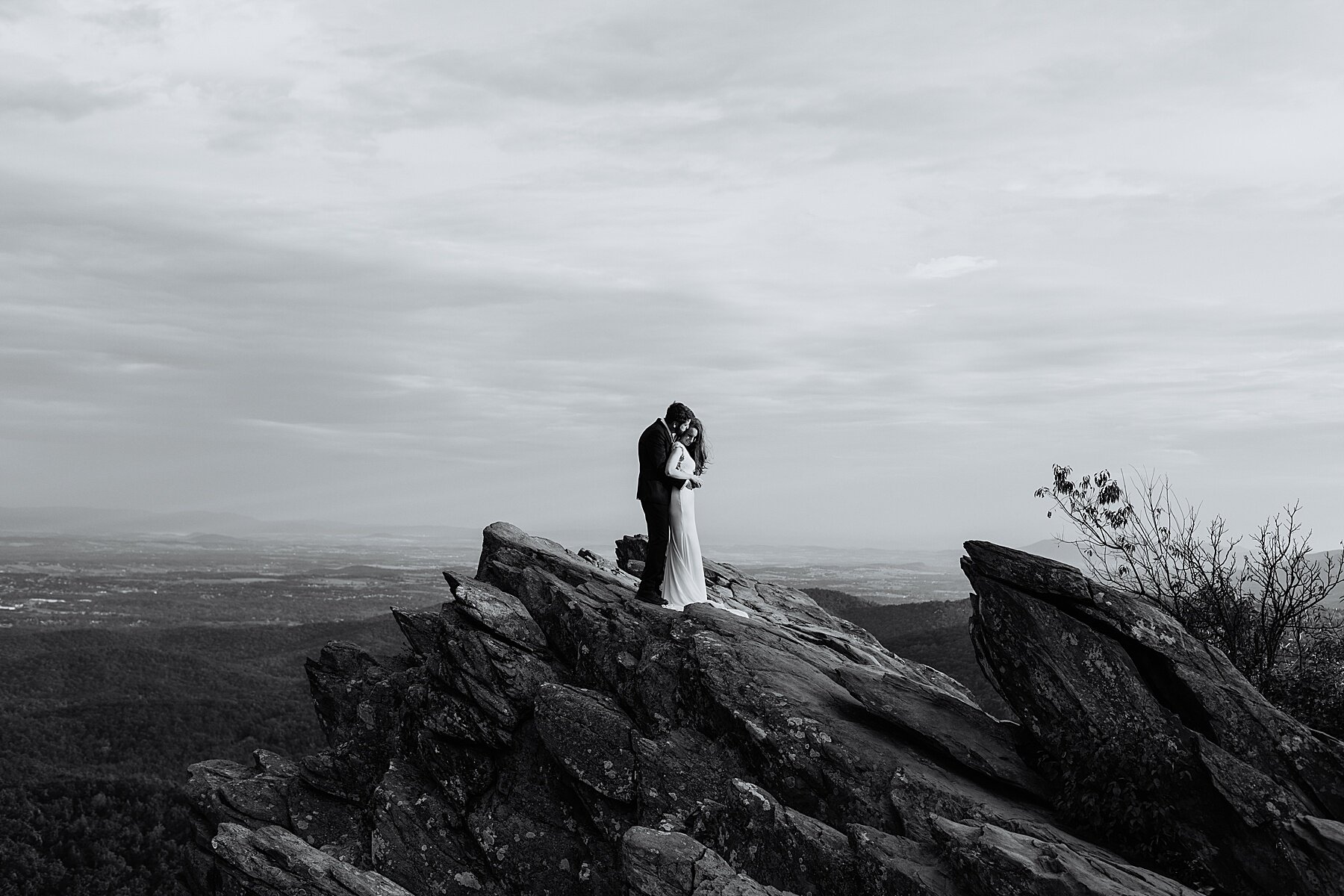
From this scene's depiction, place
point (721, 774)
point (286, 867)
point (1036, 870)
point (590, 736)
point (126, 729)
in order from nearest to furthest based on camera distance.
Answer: point (1036, 870) → point (721, 774) → point (286, 867) → point (590, 736) → point (126, 729)

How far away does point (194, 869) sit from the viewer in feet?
64.1

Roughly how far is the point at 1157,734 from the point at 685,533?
12.3 meters

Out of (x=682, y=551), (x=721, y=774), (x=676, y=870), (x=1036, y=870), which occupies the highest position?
(x=682, y=551)

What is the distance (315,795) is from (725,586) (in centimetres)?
1498

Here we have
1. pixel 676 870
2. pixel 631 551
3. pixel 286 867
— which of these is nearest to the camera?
pixel 676 870

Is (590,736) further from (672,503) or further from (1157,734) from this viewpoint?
(1157,734)

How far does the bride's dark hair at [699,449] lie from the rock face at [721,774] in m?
4.34

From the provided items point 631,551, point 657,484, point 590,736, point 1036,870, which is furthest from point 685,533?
point 1036,870

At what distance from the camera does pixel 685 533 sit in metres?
23.9

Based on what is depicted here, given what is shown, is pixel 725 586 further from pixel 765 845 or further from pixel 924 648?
pixel 924 648

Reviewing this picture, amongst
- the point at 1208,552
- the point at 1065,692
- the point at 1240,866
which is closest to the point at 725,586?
the point at 1208,552

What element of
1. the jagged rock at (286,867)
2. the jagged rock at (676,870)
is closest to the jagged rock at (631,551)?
the jagged rock at (286,867)

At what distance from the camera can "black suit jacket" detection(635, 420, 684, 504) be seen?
23453mm

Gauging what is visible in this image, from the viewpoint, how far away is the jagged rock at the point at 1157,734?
1274 cm
